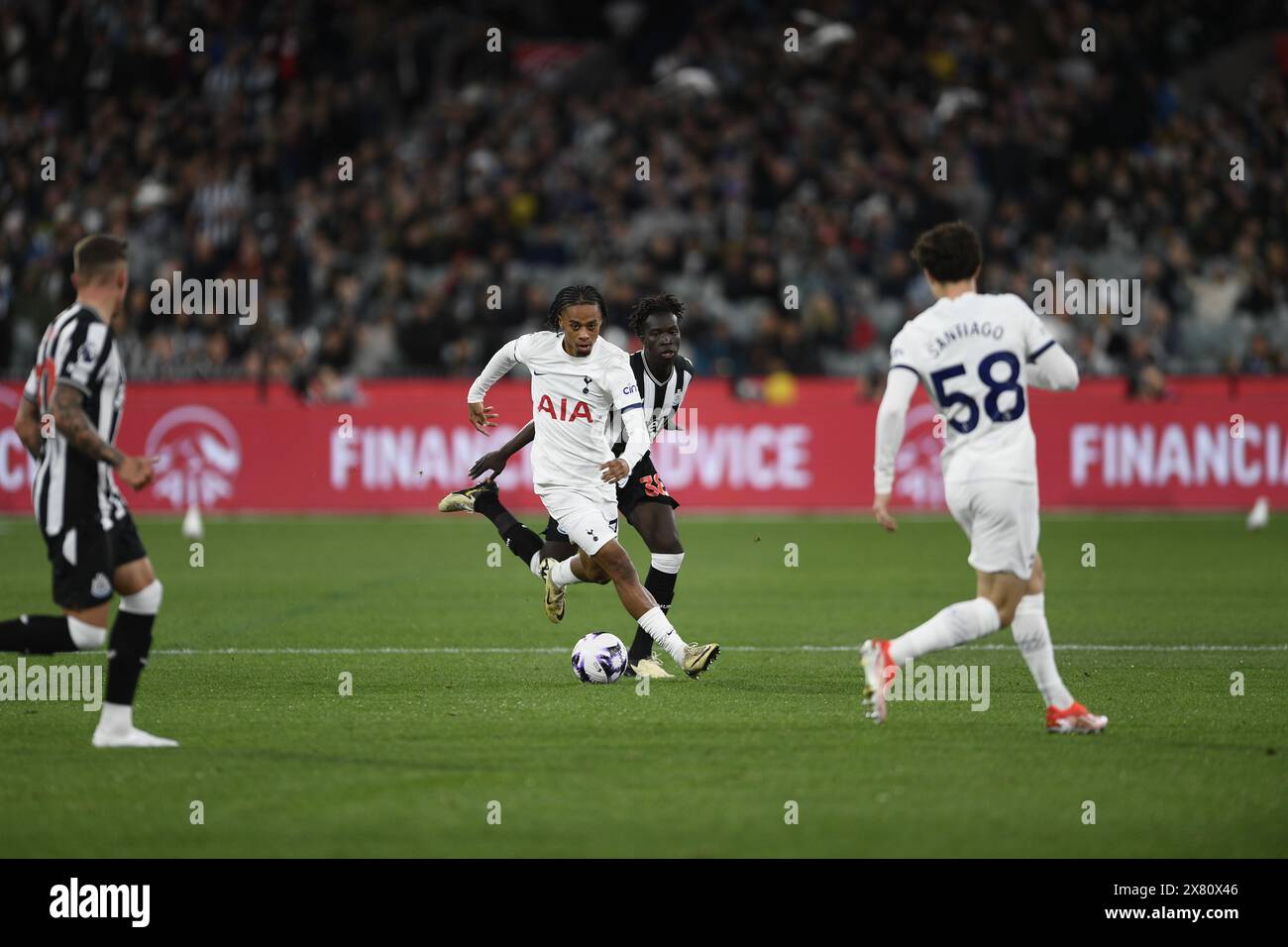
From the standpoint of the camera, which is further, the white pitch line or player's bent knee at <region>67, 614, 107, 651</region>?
the white pitch line

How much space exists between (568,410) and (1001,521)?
324cm

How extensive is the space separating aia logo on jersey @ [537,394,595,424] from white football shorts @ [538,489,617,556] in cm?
43

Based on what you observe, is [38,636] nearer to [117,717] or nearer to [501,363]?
[117,717]

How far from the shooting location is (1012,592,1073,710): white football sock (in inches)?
313


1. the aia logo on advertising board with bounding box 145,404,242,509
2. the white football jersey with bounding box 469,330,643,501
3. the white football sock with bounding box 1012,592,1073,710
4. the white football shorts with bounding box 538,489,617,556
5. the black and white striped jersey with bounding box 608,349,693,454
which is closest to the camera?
the white football sock with bounding box 1012,592,1073,710

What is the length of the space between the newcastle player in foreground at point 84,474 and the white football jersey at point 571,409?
3052 mm

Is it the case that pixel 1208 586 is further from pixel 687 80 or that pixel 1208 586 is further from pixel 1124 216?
pixel 687 80

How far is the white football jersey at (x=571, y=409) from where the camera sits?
396 inches

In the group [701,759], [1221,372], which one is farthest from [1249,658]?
[1221,372]

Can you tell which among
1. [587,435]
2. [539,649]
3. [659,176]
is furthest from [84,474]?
[659,176]

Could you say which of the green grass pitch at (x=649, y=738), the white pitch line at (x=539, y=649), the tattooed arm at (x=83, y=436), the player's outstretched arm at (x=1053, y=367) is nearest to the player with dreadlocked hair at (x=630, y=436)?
the green grass pitch at (x=649, y=738)

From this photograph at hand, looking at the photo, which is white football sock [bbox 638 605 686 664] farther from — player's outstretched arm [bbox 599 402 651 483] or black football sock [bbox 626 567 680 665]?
player's outstretched arm [bbox 599 402 651 483]

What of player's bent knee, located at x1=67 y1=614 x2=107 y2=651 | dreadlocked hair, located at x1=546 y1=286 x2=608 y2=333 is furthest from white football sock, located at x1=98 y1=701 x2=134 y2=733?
dreadlocked hair, located at x1=546 y1=286 x2=608 y2=333
